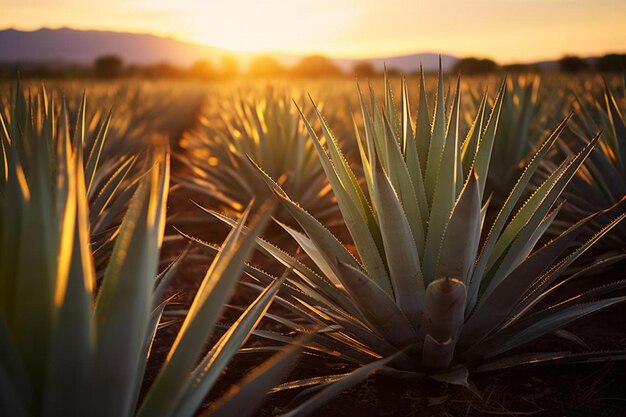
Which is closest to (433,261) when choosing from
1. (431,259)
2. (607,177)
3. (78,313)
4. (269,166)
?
(431,259)

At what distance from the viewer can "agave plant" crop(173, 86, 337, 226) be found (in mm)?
4578

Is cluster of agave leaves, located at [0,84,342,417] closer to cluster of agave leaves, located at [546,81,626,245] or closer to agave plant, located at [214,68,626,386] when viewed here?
agave plant, located at [214,68,626,386]

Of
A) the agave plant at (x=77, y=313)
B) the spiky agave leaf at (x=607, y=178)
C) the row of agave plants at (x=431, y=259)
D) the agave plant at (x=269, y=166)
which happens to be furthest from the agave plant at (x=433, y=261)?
the agave plant at (x=269, y=166)

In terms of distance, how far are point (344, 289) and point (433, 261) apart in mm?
321

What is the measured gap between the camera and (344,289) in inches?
79.4

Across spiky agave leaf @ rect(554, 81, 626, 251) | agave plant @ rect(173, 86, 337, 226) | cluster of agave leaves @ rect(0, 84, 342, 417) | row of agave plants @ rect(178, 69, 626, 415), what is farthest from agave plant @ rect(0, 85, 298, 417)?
agave plant @ rect(173, 86, 337, 226)

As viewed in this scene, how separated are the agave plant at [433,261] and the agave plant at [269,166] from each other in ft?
7.59

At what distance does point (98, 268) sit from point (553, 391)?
6.59ft

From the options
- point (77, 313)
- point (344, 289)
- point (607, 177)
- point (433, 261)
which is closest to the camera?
point (77, 313)

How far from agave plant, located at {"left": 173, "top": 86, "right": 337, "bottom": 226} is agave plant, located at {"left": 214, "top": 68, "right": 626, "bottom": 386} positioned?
7.59 feet

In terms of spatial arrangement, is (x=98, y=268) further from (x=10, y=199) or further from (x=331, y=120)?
(x=331, y=120)

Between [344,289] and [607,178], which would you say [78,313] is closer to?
[344,289]

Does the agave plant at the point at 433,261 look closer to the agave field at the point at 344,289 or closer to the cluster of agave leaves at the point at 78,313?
the agave field at the point at 344,289

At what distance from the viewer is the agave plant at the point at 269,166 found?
15.0 feet
